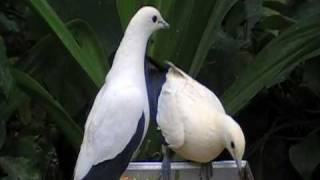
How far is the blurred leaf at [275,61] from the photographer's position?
200 centimetres

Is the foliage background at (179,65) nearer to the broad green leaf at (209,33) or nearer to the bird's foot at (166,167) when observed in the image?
the broad green leaf at (209,33)

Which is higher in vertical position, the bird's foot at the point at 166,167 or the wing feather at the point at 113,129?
the wing feather at the point at 113,129

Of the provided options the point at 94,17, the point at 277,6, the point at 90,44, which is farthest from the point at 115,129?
the point at 277,6

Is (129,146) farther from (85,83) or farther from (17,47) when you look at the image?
(17,47)

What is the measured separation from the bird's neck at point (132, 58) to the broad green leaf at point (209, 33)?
0.40 metres

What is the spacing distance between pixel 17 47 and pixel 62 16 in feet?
0.80

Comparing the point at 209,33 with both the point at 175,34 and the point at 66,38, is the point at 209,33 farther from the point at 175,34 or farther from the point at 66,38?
the point at 66,38

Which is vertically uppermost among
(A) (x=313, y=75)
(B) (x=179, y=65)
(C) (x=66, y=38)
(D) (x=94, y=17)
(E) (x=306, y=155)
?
(C) (x=66, y=38)

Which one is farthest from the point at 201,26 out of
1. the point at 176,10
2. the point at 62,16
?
the point at 62,16

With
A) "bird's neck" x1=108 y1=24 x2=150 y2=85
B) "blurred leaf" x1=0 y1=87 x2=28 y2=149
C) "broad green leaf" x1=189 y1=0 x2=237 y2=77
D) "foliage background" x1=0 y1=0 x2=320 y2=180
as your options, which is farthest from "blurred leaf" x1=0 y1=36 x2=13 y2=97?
"broad green leaf" x1=189 y1=0 x2=237 y2=77

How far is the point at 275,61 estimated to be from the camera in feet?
6.59

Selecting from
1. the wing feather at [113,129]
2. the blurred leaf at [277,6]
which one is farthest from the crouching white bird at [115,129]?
the blurred leaf at [277,6]

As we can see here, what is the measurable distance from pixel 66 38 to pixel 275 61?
19.1 inches

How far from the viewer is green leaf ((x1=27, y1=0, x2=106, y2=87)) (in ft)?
6.36
